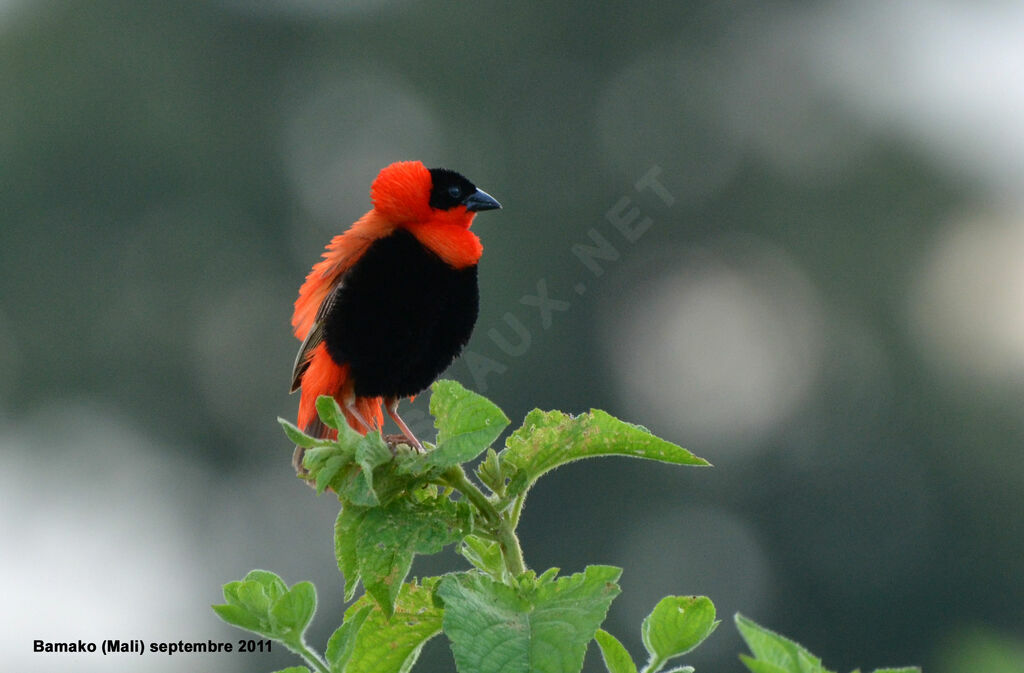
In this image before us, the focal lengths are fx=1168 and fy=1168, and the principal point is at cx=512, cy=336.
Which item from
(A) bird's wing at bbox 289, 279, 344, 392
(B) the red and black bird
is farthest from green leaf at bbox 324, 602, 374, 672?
(A) bird's wing at bbox 289, 279, 344, 392

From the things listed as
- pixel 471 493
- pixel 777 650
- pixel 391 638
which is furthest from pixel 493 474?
pixel 777 650

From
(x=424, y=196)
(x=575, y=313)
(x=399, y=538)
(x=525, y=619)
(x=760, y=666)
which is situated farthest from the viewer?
(x=575, y=313)

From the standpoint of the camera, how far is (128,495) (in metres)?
25.8

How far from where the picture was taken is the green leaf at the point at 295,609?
155 centimetres

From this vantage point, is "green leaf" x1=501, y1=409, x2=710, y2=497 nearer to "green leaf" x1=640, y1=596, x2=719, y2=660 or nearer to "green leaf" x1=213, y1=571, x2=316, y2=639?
"green leaf" x1=640, y1=596, x2=719, y2=660

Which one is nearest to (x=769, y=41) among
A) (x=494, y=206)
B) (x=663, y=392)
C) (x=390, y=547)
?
(x=663, y=392)

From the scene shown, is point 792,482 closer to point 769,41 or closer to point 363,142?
point 363,142

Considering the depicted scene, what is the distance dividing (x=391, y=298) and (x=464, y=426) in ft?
6.63

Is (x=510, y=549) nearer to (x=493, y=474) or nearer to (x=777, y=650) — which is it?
(x=493, y=474)

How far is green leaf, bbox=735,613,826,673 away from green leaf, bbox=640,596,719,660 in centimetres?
43

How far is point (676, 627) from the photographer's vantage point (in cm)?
161

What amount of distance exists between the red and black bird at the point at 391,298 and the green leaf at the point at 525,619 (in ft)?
6.60

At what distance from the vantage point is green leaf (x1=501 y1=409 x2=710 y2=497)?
1.61 meters

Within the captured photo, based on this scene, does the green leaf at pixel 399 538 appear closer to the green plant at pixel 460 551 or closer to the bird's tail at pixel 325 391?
the green plant at pixel 460 551
